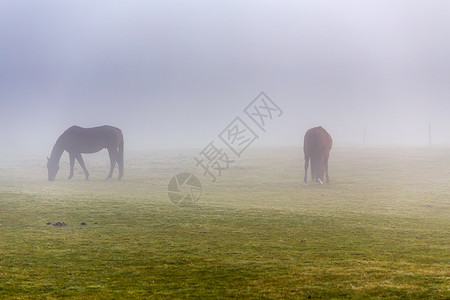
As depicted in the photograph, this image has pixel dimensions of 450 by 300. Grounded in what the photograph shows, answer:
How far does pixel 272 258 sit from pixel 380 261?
2.80m

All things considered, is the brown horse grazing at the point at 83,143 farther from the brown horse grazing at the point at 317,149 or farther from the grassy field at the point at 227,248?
the brown horse grazing at the point at 317,149

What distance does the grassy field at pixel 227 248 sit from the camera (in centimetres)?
915

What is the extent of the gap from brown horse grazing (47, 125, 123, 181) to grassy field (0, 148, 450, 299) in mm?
13333

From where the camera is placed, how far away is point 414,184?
34.2 m

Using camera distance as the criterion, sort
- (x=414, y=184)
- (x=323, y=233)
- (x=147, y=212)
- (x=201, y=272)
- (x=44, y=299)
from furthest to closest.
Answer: (x=414, y=184), (x=147, y=212), (x=323, y=233), (x=201, y=272), (x=44, y=299)

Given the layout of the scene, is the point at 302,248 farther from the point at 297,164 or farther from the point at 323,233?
the point at 297,164

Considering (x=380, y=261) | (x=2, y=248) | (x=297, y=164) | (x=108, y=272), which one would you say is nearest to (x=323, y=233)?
(x=380, y=261)

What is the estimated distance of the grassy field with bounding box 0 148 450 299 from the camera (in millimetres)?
9148

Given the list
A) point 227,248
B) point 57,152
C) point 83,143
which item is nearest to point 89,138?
point 83,143

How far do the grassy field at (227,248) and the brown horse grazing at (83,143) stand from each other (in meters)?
13.3

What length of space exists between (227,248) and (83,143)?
26277 millimetres

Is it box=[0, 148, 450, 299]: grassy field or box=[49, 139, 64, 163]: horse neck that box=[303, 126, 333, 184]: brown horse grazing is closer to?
box=[0, 148, 450, 299]: grassy field

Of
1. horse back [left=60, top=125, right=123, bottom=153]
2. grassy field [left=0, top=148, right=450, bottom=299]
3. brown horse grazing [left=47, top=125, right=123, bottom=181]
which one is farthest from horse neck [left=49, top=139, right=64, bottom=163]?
grassy field [left=0, top=148, right=450, bottom=299]

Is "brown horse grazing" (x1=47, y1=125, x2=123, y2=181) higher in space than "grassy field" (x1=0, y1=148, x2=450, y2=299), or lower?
higher
